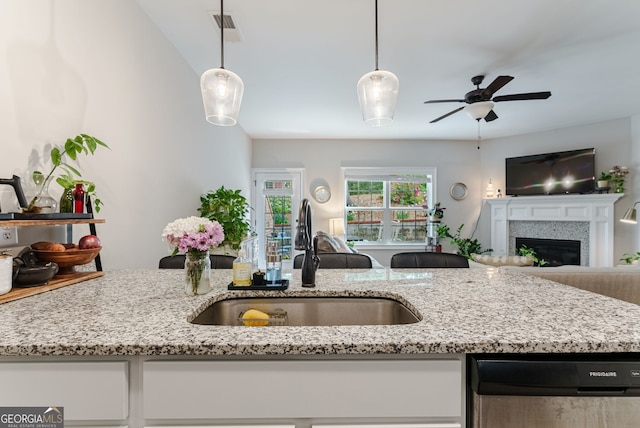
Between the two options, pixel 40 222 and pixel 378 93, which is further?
pixel 378 93

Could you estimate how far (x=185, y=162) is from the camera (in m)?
2.84

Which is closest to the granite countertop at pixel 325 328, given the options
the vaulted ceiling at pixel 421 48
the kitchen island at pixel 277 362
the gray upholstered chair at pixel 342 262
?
the kitchen island at pixel 277 362

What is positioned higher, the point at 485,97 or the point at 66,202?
the point at 485,97

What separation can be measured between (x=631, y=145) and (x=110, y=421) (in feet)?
21.3

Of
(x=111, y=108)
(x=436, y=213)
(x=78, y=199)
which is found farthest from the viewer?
(x=436, y=213)

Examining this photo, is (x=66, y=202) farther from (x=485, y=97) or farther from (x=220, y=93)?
(x=485, y=97)

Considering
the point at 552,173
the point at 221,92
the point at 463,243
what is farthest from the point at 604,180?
the point at 221,92

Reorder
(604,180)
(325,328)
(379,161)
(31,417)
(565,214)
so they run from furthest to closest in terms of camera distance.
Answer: (379,161), (565,214), (604,180), (325,328), (31,417)

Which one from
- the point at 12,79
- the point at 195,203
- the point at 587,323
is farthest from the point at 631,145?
the point at 12,79

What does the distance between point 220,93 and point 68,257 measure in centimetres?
94

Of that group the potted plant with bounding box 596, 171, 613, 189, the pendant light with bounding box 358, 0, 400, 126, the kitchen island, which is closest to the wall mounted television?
the potted plant with bounding box 596, 171, 613, 189

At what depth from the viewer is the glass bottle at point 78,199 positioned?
133 centimetres

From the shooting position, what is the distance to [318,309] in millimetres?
1230

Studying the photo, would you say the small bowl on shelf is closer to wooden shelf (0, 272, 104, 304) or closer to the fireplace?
wooden shelf (0, 272, 104, 304)
